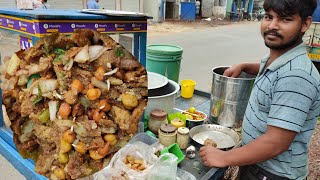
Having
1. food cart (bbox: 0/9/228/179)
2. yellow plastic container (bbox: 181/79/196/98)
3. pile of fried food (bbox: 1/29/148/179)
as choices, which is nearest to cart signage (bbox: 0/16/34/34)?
food cart (bbox: 0/9/228/179)

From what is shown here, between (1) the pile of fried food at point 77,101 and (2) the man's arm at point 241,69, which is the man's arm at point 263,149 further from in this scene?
(2) the man's arm at point 241,69

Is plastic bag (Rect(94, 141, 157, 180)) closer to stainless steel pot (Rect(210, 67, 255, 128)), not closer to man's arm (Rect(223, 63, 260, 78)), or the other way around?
stainless steel pot (Rect(210, 67, 255, 128))

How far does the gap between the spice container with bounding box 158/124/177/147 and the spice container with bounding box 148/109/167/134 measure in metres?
0.09

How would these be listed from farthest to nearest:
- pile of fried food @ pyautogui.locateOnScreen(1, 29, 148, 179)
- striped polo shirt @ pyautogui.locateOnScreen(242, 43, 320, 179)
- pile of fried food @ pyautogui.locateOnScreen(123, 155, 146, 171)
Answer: pile of fried food @ pyautogui.locateOnScreen(123, 155, 146, 171) < striped polo shirt @ pyautogui.locateOnScreen(242, 43, 320, 179) < pile of fried food @ pyautogui.locateOnScreen(1, 29, 148, 179)

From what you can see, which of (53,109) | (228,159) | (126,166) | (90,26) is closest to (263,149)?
(228,159)

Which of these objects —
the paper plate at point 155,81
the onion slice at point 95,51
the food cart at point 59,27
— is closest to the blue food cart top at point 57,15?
the food cart at point 59,27

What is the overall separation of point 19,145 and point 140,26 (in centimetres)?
95

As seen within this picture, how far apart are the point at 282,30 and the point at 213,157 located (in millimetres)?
741

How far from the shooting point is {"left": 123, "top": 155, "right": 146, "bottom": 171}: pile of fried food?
1.52 metres

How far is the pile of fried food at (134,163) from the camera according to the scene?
1.52 metres

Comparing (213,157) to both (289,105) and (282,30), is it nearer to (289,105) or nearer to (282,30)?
(289,105)

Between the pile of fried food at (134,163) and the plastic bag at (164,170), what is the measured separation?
0.10m

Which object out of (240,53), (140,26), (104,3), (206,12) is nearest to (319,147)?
(140,26)

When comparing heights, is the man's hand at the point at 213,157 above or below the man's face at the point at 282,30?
below
